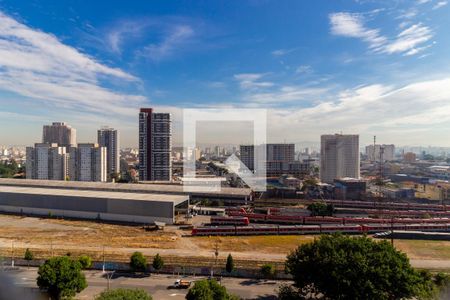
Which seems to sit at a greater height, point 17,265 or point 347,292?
point 347,292

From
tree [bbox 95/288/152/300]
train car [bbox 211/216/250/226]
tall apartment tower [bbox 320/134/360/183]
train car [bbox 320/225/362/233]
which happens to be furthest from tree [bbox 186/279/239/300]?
tall apartment tower [bbox 320/134/360/183]

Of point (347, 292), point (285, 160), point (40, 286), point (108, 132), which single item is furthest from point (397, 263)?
point (108, 132)

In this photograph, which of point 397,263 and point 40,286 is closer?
point 397,263

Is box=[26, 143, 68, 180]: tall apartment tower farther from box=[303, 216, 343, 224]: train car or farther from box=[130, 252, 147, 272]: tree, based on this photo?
box=[130, 252, 147, 272]: tree

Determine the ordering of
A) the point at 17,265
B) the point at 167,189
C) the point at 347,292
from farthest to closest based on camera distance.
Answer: the point at 167,189, the point at 17,265, the point at 347,292

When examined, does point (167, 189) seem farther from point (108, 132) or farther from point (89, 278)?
point (108, 132)

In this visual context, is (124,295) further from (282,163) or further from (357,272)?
(282,163)
